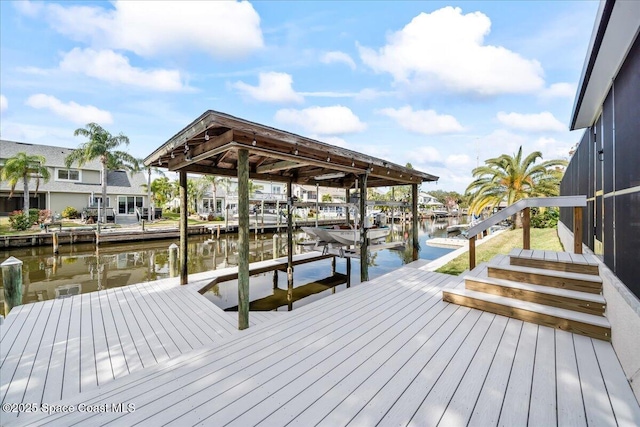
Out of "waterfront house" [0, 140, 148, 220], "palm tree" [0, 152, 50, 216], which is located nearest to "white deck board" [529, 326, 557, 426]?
"palm tree" [0, 152, 50, 216]

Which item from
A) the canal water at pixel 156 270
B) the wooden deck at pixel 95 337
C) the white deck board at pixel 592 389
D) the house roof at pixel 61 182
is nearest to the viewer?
the white deck board at pixel 592 389

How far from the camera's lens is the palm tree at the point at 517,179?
14414mm

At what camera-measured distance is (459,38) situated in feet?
27.3

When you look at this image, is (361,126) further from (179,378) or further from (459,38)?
(179,378)

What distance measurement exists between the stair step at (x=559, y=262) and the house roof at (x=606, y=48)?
7.80ft

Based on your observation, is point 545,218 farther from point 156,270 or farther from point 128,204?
point 128,204

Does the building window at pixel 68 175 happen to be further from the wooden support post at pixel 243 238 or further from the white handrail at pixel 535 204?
Answer: the white handrail at pixel 535 204

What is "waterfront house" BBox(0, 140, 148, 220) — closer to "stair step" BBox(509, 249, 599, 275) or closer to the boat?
the boat

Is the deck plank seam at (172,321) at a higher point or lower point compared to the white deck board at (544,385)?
lower

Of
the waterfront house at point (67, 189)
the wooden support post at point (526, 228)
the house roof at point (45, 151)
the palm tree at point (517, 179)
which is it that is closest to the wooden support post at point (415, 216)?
the wooden support post at point (526, 228)

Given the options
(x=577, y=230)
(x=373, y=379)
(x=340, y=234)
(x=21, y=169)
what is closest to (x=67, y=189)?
→ (x=21, y=169)

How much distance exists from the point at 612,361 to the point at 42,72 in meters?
17.7

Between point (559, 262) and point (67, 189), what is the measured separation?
29492 mm

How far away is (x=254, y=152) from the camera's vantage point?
12.6ft
